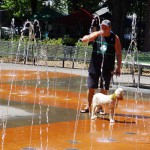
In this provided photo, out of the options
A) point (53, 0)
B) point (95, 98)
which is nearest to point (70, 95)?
point (95, 98)

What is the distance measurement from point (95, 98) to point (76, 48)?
572 inches

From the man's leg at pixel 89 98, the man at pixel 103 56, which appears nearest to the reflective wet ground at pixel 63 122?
the man's leg at pixel 89 98

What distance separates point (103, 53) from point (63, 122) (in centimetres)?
154

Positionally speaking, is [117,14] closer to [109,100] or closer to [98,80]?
[98,80]

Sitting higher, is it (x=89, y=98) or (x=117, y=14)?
(x=117, y=14)

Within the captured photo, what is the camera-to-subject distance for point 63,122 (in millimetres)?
9055

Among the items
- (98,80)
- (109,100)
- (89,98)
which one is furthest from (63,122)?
(98,80)

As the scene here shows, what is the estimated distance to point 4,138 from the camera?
7465 millimetres

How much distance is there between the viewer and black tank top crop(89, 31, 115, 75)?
31.2 ft

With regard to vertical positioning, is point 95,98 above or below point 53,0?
below

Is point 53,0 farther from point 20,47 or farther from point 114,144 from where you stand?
point 114,144

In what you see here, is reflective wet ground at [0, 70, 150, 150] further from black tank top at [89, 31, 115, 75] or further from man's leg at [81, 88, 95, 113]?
black tank top at [89, 31, 115, 75]

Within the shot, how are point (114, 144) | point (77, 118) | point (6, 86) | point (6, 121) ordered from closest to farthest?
1. point (114, 144)
2. point (6, 121)
3. point (77, 118)
4. point (6, 86)

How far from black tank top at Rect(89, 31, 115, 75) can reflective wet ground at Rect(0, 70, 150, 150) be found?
3.04 ft
